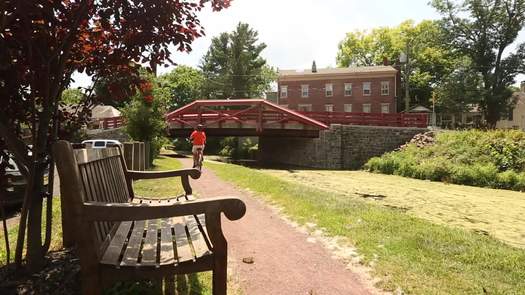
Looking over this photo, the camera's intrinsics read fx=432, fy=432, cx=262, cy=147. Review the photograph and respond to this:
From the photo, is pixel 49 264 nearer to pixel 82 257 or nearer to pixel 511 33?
pixel 82 257

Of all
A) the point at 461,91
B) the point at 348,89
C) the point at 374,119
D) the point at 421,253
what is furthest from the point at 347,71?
the point at 421,253

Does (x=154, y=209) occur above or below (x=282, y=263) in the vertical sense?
above

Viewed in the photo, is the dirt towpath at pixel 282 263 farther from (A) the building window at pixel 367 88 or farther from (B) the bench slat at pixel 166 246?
(A) the building window at pixel 367 88

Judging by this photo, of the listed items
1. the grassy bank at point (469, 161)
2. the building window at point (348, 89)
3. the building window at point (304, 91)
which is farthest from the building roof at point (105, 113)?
the building window at point (348, 89)

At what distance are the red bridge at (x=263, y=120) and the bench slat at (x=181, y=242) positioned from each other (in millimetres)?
24542

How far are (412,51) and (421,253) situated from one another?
2292 inches

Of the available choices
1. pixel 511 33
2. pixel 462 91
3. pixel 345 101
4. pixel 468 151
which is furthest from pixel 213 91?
pixel 468 151

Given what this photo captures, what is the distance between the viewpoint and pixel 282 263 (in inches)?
180

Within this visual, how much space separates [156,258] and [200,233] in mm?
558

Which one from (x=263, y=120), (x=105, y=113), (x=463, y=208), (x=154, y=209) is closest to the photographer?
(x=154, y=209)

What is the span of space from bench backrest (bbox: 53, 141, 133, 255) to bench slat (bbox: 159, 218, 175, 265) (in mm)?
379

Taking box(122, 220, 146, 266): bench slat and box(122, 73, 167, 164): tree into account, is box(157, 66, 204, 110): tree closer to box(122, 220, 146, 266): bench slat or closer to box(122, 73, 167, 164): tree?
box(122, 73, 167, 164): tree

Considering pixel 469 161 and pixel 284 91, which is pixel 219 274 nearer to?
pixel 469 161

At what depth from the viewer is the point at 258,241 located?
Result: 5.52 metres
